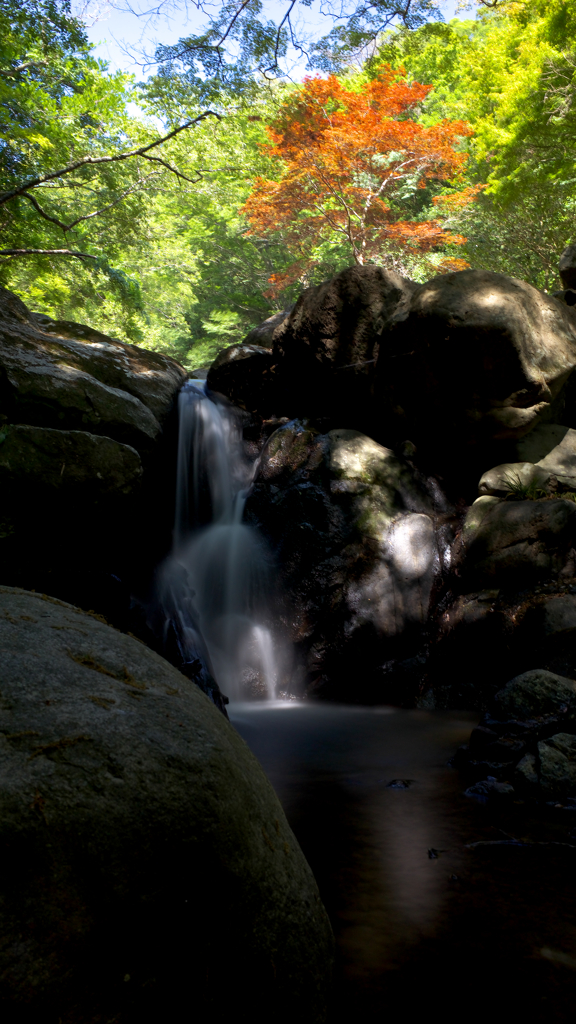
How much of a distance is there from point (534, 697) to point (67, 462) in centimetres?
468

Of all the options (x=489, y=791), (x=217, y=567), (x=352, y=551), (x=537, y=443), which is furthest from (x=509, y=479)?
(x=489, y=791)

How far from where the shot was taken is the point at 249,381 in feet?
34.8

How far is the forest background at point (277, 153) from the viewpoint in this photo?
30.6 ft

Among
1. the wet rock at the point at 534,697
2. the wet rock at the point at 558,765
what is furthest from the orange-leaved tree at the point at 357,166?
the wet rock at the point at 558,765

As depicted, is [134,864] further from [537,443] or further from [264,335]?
[264,335]

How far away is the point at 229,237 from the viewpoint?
2500cm

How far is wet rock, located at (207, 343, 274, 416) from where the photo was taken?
10.6 meters

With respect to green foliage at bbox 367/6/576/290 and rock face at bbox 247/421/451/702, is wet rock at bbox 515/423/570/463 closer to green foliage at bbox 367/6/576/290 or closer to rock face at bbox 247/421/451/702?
rock face at bbox 247/421/451/702

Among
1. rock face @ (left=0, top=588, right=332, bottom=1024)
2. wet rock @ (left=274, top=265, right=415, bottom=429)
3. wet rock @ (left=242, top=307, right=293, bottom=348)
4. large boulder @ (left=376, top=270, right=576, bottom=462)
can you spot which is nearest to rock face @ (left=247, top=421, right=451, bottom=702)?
wet rock @ (left=274, top=265, right=415, bottom=429)

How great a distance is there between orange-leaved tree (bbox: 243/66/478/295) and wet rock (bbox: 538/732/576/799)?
15586mm

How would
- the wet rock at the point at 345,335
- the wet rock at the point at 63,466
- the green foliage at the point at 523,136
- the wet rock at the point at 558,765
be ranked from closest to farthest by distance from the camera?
the wet rock at the point at 558,765 < the wet rock at the point at 63,466 < the wet rock at the point at 345,335 < the green foliage at the point at 523,136

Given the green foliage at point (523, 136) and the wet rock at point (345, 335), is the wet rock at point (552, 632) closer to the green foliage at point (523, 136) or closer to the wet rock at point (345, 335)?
the wet rock at point (345, 335)

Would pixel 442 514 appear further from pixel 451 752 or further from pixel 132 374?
pixel 132 374

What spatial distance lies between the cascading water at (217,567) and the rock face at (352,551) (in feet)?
1.30
